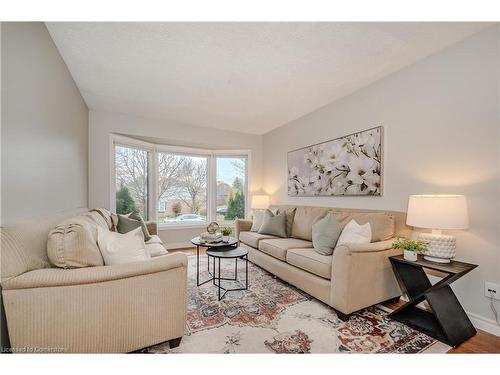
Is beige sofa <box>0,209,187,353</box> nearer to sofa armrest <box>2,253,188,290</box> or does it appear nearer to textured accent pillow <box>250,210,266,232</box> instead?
sofa armrest <box>2,253,188,290</box>

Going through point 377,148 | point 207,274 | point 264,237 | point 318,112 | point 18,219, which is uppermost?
point 318,112

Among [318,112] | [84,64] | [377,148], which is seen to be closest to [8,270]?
[84,64]

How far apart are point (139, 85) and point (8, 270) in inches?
90.7

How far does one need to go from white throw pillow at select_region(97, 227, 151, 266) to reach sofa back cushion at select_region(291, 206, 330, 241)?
2124 mm

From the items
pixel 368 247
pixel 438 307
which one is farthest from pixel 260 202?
pixel 438 307

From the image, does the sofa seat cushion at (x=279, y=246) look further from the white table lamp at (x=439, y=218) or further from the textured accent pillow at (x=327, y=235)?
the white table lamp at (x=439, y=218)

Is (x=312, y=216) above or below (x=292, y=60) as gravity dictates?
below

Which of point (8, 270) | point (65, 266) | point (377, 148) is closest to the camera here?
point (8, 270)

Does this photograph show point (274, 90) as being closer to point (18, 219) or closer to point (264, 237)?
point (264, 237)

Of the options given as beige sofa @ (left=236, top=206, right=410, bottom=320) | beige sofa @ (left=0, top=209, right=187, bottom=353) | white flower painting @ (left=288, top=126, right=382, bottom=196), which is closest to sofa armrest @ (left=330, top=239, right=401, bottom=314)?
beige sofa @ (left=236, top=206, right=410, bottom=320)

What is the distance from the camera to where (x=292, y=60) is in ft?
7.06

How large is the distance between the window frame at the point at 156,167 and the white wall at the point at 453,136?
2609 millimetres

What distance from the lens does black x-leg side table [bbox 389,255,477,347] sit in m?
1.64

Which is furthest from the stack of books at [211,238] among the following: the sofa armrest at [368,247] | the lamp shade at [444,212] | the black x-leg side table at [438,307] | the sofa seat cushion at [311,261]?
the lamp shade at [444,212]
